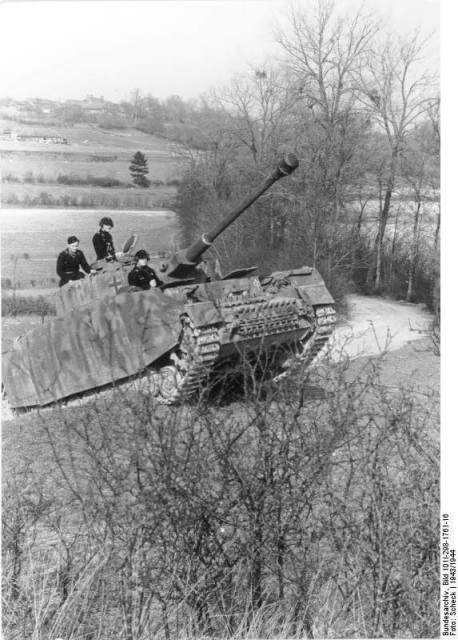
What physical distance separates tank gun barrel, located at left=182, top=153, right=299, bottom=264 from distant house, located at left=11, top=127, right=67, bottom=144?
2319mm

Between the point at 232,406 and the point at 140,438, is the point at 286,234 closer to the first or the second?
the point at 232,406

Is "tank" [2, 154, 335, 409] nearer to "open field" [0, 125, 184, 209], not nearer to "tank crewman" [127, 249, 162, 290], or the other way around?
"tank crewman" [127, 249, 162, 290]

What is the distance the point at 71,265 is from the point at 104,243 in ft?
2.17

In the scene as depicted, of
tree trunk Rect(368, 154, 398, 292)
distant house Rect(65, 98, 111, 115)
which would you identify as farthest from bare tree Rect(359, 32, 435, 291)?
distant house Rect(65, 98, 111, 115)

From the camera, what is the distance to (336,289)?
18.1 meters

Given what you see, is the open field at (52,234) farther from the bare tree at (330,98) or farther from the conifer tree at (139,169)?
the bare tree at (330,98)

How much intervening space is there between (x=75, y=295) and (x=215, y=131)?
445 centimetres

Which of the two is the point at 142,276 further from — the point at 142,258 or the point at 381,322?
the point at 381,322

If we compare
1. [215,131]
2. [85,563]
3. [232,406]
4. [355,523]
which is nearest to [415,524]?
[355,523]

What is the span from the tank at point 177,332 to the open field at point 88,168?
1733 mm

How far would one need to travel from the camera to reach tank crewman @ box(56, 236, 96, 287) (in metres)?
11.6

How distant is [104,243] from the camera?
1209 centimetres
